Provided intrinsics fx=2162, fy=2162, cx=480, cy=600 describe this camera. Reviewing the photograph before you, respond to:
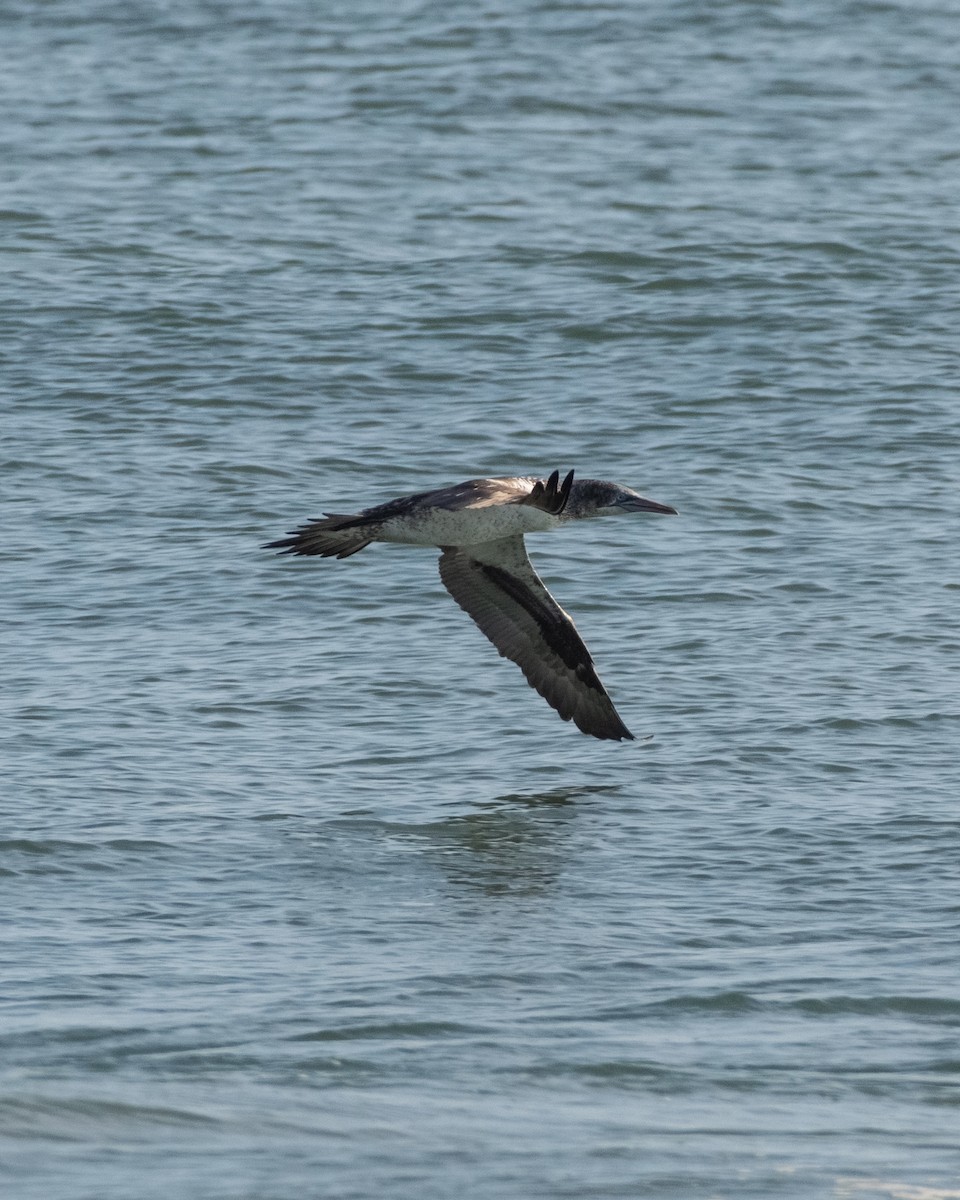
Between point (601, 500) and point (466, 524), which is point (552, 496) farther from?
point (601, 500)

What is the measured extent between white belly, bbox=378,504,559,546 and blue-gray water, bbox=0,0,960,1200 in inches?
50.1

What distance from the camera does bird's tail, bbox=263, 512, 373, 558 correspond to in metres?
10.4

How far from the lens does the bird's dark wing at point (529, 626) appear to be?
11664mm

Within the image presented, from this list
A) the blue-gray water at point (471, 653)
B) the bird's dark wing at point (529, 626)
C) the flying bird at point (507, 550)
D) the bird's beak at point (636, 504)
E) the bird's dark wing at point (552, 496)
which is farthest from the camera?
the bird's dark wing at point (529, 626)

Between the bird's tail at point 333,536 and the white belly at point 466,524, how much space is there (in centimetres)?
15

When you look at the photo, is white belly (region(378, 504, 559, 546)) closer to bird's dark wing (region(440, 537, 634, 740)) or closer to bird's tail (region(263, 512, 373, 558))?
bird's tail (region(263, 512, 373, 558))

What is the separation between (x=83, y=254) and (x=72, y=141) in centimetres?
472

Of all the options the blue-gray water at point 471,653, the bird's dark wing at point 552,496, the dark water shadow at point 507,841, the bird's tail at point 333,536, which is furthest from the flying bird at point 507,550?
the dark water shadow at point 507,841

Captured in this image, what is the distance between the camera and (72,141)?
1013 inches

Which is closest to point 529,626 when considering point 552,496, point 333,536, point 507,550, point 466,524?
point 507,550

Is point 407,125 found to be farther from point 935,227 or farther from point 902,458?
point 902,458

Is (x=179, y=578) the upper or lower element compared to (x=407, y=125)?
lower

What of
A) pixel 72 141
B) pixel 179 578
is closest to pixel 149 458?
pixel 179 578

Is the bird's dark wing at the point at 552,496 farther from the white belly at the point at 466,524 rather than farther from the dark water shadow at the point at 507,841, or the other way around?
the dark water shadow at the point at 507,841
